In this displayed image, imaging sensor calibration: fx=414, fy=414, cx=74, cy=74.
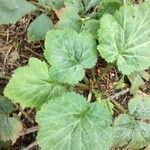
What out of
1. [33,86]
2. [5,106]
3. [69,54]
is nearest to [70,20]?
[69,54]

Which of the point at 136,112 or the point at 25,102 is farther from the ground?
the point at 25,102

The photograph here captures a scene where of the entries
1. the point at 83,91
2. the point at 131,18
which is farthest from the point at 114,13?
the point at 83,91

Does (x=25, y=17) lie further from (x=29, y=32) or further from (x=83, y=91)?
(x=83, y=91)

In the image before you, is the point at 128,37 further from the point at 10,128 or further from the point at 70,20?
the point at 10,128

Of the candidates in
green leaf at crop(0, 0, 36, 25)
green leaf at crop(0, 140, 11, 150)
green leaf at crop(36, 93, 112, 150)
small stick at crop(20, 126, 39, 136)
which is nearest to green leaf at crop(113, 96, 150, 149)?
green leaf at crop(36, 93, 112, 150)

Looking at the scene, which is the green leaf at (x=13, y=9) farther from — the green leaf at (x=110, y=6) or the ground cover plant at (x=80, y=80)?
the green leaf at (x=110, y=6)

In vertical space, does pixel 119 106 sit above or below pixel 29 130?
below

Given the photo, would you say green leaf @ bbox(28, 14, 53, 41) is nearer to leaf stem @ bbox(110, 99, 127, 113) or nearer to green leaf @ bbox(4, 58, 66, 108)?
green leaf @ bbox(4, 58, 66, 108)
